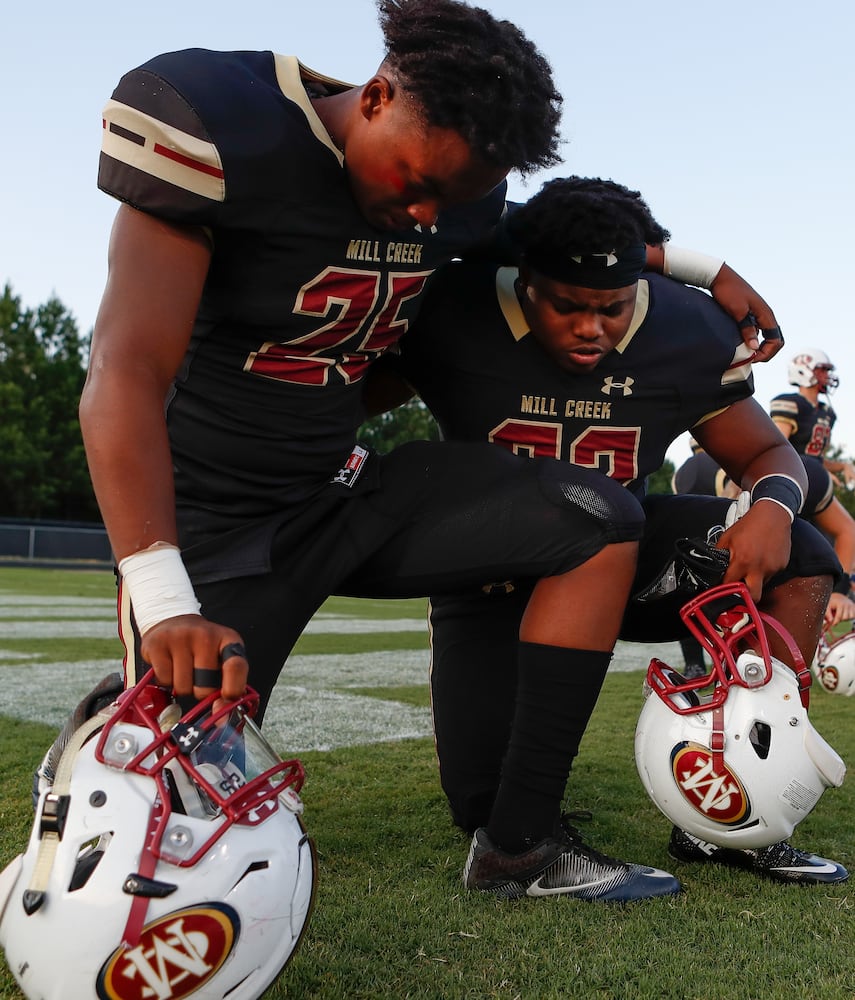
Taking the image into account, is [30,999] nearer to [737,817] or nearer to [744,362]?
[737,817]

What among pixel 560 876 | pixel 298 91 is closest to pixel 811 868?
pixel 560 876

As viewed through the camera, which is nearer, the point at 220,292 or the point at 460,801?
the point at 220,292

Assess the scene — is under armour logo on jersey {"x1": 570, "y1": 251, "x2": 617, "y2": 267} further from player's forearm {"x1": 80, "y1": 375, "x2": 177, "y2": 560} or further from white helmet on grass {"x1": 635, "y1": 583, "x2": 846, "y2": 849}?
player's forearm {"x1": 80, "y1": 375, "x2": 177, "y2": 560}

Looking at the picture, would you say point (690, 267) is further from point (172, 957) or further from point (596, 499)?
point (172, 957)

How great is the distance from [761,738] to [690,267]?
120 centimetres

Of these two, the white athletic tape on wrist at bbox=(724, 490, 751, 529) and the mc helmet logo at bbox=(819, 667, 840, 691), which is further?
the mc helmet logo at bbox=(819, 667, 840, 691)

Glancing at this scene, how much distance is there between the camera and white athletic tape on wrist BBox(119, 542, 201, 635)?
144 centimetres

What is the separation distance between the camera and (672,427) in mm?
2500

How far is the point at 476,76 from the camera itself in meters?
1.69

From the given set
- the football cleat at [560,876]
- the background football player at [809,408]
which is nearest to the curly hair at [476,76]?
the football cleat at [560,876]

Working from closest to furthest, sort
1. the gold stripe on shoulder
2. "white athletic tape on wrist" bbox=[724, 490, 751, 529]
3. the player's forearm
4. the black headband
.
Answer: the player's forearm
the gold stripe on shoulder
the black headband
"white athletic tape on wrist" bbox=[724, 490, 751, 529]

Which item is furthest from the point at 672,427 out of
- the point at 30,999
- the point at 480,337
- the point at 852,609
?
the point at 852,609

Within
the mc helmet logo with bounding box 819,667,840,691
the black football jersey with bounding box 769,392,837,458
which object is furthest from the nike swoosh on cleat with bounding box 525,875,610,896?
the black football jersey with bounding box 769,392,837,458

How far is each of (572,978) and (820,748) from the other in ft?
2.29
